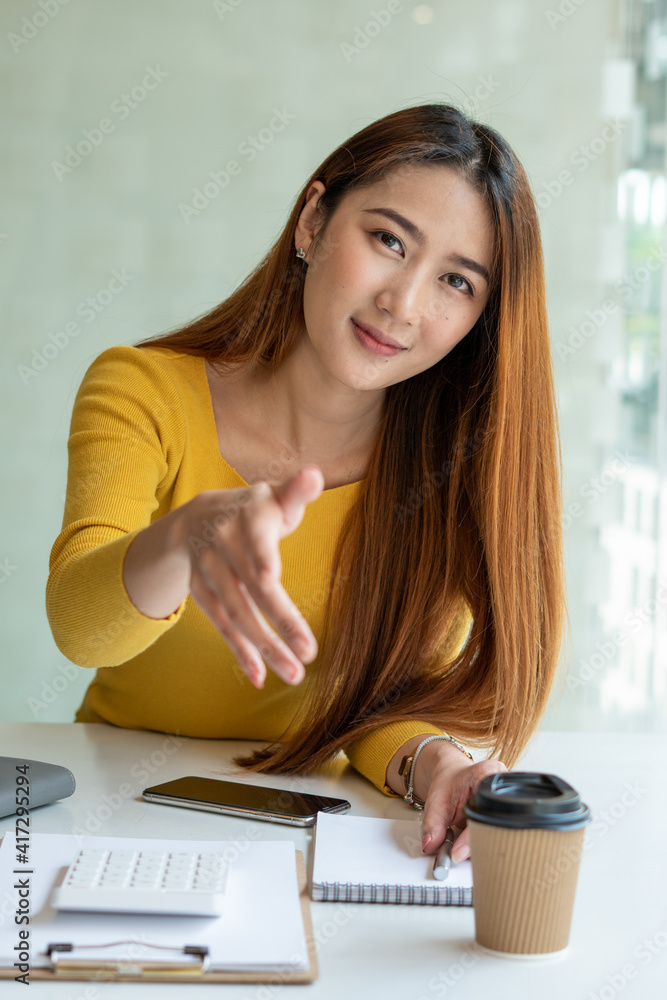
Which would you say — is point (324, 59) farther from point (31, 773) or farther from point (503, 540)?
point (31, 773)

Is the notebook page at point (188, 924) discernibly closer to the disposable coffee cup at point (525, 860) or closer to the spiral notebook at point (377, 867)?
the spiral notebook at point (377, 867)

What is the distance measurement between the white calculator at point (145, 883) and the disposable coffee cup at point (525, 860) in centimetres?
21

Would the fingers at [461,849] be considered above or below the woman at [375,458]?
below

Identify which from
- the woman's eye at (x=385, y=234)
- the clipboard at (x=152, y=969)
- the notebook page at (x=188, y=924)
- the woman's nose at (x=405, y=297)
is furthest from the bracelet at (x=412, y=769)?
the woman's eye at (x=385, y=234)

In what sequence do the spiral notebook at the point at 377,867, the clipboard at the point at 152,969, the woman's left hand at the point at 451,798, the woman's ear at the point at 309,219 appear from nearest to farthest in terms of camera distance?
1. the clipboard at the point at 152,969
2. the spiral notebook at the point at 377,867
3. the woman's left hand at the point at 451,798
4. the woman's ear at the point at 309,219

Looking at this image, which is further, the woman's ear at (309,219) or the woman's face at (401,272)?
the woman's ear at (309,219)

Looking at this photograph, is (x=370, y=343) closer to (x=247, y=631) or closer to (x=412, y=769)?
(x=412, y=769)

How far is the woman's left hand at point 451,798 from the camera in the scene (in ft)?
3.07

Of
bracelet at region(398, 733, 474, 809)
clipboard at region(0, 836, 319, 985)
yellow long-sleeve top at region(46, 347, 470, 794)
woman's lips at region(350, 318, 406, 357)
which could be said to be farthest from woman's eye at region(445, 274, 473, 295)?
clipboard at region(0, 836, 319, 985)

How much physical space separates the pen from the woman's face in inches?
26.4

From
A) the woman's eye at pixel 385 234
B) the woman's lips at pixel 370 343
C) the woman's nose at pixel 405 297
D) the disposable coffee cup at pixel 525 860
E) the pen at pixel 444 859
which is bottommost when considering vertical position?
the pen at pixel 444 859

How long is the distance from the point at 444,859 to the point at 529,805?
0.23 m

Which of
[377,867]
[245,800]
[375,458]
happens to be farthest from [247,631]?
[375,458]

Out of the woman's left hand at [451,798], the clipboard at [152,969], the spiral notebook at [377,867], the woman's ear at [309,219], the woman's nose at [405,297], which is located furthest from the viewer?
the woman's ear at [309,219]
